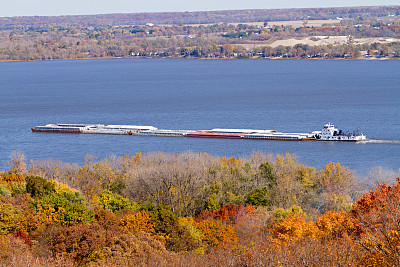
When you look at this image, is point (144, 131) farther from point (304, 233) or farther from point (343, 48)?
point (343, 48)

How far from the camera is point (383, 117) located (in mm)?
40062

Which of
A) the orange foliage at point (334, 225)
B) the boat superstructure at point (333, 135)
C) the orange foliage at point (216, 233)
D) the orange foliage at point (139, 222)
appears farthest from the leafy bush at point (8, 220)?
the boat superstructure at point (333, 135)

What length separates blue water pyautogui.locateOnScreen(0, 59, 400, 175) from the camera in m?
32.6

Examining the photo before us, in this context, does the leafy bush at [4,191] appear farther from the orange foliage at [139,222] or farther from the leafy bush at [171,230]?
the leafy bush at [171,230]

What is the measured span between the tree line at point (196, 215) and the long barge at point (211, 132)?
406 inches

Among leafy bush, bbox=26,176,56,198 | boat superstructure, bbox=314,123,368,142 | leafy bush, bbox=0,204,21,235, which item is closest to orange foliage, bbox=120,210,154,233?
leafy bush, bbox=0,204,21,235

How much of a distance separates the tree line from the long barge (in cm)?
1032

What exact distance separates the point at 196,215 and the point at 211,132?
17.9 m

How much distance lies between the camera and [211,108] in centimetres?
4641

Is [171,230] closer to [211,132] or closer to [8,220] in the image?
[8,220]

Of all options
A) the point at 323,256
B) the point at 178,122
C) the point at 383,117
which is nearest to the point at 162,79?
the point at 178,122

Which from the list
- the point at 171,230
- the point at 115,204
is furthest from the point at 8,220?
the point at 171,230

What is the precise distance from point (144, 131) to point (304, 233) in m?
24.5

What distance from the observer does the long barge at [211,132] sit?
34.7 metres
